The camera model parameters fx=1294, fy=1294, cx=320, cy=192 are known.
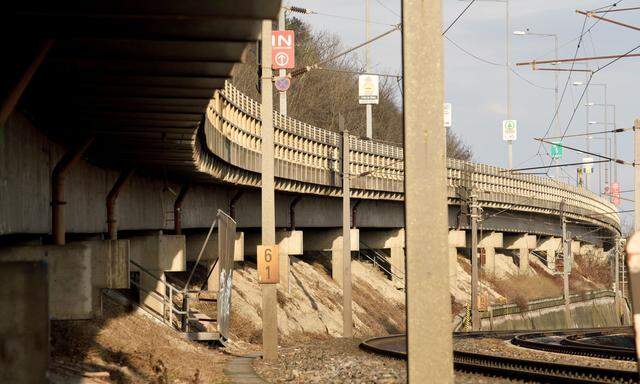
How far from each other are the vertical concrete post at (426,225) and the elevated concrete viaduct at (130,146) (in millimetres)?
157

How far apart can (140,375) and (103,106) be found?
20.3 ft

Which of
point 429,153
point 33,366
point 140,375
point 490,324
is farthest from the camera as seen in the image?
point 490,324

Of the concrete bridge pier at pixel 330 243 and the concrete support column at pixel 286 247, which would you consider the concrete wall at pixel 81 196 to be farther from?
the concrete bridge pier at pixel 330 243

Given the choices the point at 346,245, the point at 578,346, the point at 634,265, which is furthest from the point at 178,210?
the point at 634,265

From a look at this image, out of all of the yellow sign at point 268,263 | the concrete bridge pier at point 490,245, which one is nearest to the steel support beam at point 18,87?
the yellow sign at point 268,263

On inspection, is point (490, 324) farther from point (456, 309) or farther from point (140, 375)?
point (140, 375)

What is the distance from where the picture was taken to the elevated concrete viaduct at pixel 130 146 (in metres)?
11.0

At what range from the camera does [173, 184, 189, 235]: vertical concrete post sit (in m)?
36.8

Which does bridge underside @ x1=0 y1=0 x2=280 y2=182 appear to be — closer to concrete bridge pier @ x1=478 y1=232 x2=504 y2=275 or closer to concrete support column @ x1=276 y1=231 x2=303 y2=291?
concrete support column @ x1=276 y1=231 x2=303 y2=291

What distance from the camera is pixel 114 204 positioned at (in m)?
28.4

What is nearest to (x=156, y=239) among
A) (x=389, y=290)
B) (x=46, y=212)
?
(x=46, y=212)

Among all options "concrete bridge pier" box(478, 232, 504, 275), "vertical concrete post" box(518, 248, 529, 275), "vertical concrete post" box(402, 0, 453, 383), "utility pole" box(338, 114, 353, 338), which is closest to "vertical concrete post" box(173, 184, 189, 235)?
"utility pole" box(338, 114, 353, 338)

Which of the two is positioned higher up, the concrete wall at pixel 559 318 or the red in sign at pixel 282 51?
the red in sign at pixel 282 51

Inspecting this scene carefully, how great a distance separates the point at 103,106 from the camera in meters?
17.5
